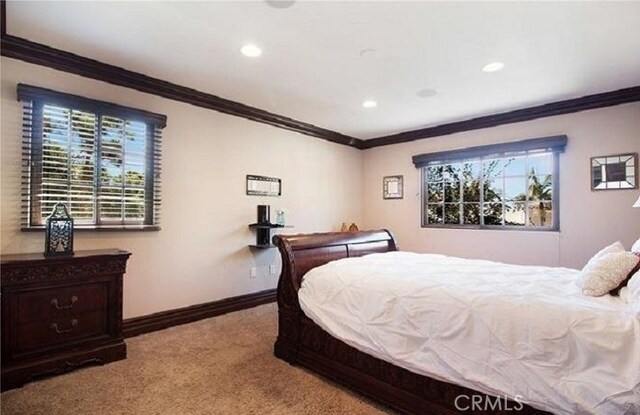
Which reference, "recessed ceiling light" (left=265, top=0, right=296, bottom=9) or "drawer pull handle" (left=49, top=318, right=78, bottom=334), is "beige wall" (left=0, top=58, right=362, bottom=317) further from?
"recessed ceiling light" (left=265, top=0, right=296, bottom=9)

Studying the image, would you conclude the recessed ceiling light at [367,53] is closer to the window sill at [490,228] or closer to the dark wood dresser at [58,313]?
the dark wood dresser at [58,313]

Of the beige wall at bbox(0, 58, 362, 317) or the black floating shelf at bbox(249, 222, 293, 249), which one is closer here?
the beige wall at bbox(0, 58, 362, 317)

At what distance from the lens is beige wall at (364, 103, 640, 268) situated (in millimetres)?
3588

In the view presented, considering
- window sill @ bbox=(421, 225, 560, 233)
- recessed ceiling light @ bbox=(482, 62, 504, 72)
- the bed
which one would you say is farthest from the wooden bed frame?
window sill @ bbox=(421, 225, 560, 233)

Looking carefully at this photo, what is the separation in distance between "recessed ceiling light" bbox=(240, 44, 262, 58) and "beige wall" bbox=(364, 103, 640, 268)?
325 cm

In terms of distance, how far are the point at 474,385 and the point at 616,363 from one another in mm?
597

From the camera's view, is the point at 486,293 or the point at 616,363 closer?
the point at 616,363

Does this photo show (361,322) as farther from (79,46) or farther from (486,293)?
(79,46)

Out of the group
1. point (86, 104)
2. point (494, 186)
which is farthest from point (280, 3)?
point (494, 186)

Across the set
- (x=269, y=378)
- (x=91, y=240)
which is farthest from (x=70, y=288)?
(x=269, y=378)

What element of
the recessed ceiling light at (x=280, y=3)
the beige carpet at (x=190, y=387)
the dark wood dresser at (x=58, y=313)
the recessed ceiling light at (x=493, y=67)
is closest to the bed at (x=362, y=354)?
the beige carpet at (x=190, y=387)

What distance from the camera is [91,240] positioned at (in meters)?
2.97

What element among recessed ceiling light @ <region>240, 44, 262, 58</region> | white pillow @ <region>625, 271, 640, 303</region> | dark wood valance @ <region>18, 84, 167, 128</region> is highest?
recessed ceiling light @ <region>240, 44, 262, 58</region>

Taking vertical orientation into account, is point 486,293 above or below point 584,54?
below
